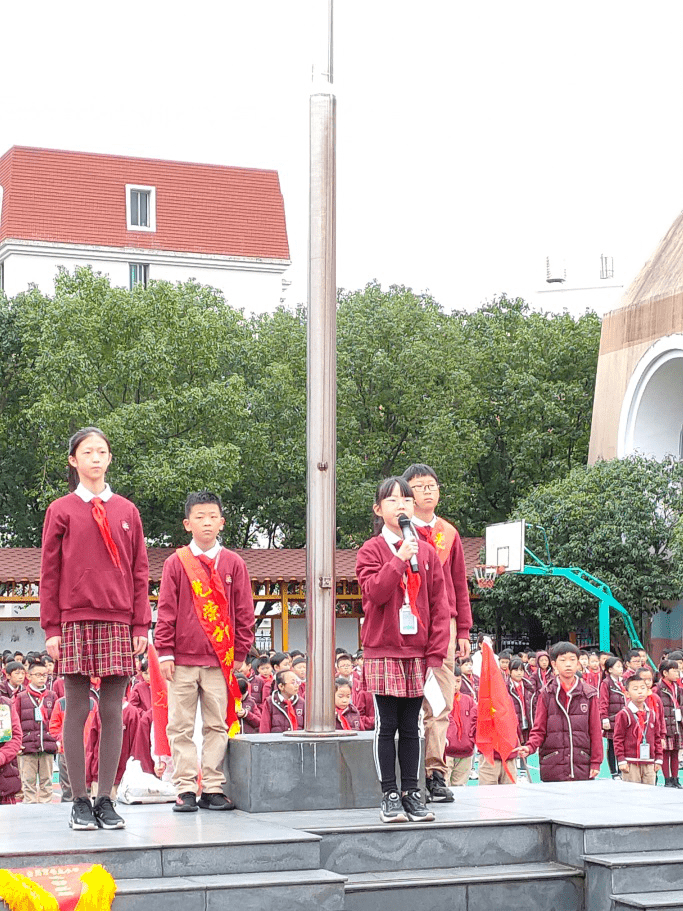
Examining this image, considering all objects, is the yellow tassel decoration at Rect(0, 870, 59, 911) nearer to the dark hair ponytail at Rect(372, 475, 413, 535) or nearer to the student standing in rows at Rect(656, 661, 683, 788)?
the dark hair ponytail at Rect(372, 475, 413, 535)

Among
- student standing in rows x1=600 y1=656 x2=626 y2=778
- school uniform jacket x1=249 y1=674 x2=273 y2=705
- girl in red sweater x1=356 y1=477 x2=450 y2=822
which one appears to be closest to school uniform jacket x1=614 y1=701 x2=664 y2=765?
student standing in rows x1=600 y1=656 x2=626 y2=778

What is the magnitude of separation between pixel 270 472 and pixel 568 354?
8.46 metres

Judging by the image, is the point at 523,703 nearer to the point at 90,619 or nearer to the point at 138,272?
the point at 90,619

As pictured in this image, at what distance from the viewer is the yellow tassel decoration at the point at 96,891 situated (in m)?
5.59

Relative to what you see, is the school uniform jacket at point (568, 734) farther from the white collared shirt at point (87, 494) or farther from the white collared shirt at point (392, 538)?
the white collared shirt at point (87, 494)

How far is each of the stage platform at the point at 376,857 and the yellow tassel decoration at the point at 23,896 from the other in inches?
7.0

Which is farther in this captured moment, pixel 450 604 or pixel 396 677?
pixel 450 604

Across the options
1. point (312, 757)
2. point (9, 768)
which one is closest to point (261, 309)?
point (9, 768)

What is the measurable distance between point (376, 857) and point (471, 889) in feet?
1.59

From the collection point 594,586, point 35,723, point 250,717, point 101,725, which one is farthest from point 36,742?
point 594,586

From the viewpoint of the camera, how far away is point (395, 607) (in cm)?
708

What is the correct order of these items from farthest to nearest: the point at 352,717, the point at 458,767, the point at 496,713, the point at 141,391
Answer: the point at 141,391, the point at 458,767, the point at 352,717, the point at 496,713

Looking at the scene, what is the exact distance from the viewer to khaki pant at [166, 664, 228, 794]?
726 cm

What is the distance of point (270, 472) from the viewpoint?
32156mm
